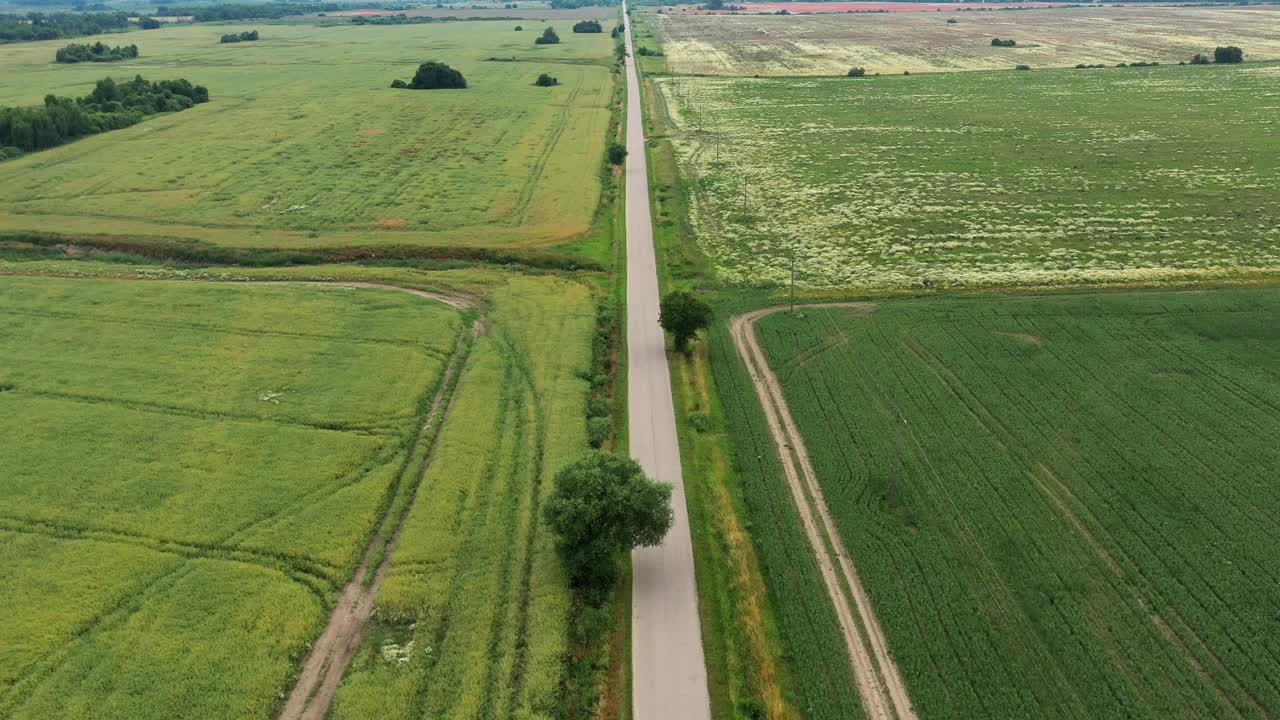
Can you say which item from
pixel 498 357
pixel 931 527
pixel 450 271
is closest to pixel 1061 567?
pixel 931 527

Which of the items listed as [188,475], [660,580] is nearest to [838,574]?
[660,580]

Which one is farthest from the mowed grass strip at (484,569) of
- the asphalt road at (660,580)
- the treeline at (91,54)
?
the treeline at (91,54)

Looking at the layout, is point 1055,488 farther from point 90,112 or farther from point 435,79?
point 90,112

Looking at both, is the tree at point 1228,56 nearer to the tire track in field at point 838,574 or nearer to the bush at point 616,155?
the bush at point 616,155

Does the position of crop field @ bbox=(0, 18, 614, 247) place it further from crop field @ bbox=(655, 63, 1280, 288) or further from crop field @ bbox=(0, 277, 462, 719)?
crop field @ bbox=(655, 63, 1280, 288)

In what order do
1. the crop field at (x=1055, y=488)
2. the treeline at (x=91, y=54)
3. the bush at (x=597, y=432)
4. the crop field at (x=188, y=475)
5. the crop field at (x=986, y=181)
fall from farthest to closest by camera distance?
1. the treeline at (x=91, y=54)
2. the crop field at (x=986, y=181)
3. the bush at (x=597, y=432)
4. the crop field at (x=188, y=475)
5. the crop field at (x=1055, y=488)

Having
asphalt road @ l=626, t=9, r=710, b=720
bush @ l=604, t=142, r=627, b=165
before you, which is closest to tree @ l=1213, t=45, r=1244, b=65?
bush @ l=604, t=142, r=627, b=165
